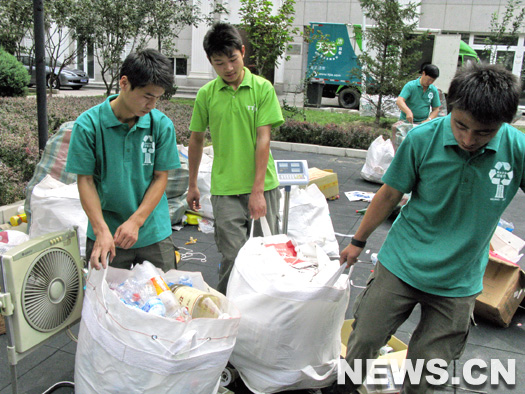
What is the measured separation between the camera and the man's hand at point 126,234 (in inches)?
83.7

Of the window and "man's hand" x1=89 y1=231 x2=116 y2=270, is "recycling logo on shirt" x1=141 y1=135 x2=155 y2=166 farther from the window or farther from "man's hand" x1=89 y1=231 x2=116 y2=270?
the window

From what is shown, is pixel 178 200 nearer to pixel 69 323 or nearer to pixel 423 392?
pixel 69 323

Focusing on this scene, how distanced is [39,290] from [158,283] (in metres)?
0.48

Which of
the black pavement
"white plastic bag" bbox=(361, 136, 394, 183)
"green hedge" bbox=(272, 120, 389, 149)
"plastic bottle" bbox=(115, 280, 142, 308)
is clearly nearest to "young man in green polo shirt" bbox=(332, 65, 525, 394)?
the black pavement

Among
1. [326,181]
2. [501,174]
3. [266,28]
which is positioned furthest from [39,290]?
[266,28]

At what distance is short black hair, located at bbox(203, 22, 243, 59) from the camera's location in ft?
8.89

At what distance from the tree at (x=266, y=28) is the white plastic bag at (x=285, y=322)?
28.2 feet

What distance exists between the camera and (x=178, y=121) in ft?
30.5

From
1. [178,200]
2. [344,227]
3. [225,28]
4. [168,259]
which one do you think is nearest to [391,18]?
[344,227]

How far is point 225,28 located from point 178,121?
6.72 meters

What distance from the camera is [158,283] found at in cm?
212

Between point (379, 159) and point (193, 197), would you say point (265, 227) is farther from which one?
point (379, 159)

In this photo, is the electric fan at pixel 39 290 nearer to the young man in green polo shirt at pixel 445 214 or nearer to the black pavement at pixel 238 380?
the black pavement at pixel 238 380

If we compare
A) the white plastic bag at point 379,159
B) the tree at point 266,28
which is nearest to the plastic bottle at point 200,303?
the white plastic bag at point 379,159
